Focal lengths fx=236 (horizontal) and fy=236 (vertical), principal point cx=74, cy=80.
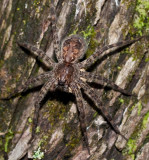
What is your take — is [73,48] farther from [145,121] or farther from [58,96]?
[145,121]

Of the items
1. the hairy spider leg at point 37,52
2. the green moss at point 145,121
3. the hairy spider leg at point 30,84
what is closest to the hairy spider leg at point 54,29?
the hairy spider leg at point 37,52

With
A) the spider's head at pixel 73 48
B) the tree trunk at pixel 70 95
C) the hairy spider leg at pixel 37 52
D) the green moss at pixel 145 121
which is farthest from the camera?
the hairy spider leg at pixel 37 52

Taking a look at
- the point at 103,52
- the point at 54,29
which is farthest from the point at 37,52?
the point at 103,52

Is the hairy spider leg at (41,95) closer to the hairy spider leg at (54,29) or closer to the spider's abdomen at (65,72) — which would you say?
the spider's abdomen at (65,72)

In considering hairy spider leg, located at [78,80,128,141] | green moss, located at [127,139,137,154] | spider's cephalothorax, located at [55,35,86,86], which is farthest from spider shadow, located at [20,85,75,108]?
green moss, located at [127,139,137,154]

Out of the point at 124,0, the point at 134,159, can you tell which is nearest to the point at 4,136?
the point at 134,159

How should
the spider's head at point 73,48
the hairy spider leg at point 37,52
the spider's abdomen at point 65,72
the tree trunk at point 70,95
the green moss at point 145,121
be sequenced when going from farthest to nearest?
the spider's abdomen at point 65,72
the hairy spider leg at point 37,52
the spider's head at point 73,48
the tree trunk at point 70,95
the green moss at point 145,121
